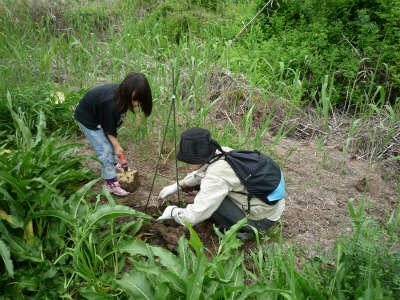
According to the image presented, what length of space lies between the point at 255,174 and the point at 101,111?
1390 mm

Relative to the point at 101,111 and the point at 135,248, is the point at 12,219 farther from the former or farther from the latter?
the point at 101,111

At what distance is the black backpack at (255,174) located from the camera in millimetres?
1853

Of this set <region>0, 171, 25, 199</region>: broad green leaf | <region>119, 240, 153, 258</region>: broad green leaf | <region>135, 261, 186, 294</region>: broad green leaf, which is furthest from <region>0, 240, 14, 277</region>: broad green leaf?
<region>135, 261, 186, 294</region>: broad green leaf

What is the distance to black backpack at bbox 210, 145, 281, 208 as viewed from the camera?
1.85 m

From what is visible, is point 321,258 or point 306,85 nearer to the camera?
point 321,258

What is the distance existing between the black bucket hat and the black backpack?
0.57 feet

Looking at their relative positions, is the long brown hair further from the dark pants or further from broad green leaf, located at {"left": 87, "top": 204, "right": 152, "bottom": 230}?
the dark pants

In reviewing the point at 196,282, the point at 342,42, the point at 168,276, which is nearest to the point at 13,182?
the point at 168,276

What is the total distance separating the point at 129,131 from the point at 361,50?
3.74 metres

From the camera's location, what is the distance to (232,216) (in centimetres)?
200

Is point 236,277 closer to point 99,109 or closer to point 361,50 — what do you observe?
point 99,109

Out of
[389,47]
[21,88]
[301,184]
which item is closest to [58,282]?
[301,184]

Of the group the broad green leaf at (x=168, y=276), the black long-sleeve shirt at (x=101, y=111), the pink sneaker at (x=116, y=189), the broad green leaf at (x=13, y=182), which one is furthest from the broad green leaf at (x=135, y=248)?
the black long-sleeve shirt at (x=101, y=111)

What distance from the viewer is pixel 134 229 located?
189 centimetres
